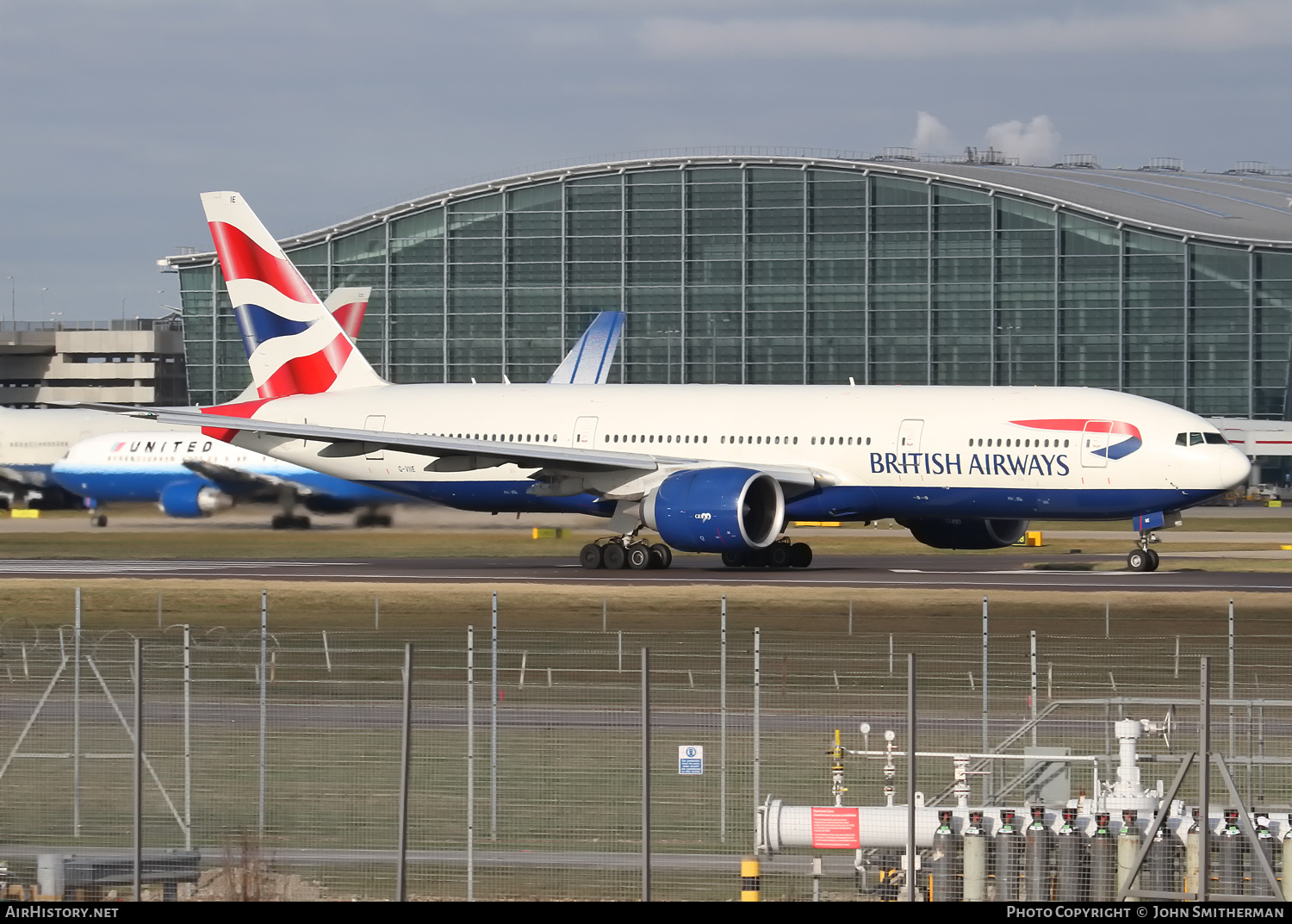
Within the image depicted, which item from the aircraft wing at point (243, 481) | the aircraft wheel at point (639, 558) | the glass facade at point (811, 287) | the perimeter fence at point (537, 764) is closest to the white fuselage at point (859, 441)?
the aircraft wing at point (243, 481)

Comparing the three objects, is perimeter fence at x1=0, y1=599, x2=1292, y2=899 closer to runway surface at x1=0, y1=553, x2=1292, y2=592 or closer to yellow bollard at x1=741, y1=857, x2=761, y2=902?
yellow bollard at x1=741, y1=857, x2=761, y2=902

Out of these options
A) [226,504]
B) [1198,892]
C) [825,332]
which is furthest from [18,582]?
[825,332]

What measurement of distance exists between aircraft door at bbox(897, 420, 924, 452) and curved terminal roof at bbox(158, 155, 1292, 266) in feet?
198

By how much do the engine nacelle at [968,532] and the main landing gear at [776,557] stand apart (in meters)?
2.45

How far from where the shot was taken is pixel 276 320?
4884cm

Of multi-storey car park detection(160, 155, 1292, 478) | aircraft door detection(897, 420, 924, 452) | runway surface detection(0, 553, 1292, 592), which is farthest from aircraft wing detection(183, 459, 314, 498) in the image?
multi-storey car park detection(160, 155, 1292, 478)

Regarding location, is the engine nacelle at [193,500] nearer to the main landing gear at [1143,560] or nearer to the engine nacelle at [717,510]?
the engine nacelle at [717,510]

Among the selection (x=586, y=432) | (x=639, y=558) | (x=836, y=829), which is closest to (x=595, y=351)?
(x=586, y=432)

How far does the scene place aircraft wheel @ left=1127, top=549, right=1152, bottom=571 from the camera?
4128 centimetres

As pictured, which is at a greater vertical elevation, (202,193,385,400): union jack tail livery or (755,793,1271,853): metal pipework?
(202,193,385,400): union jack tail livery

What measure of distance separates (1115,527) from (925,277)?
107 ft

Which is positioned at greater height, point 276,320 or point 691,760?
point 276,320

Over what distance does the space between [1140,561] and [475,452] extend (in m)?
15.3

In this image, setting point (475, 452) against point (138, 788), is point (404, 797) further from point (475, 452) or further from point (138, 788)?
point (475, 452)
